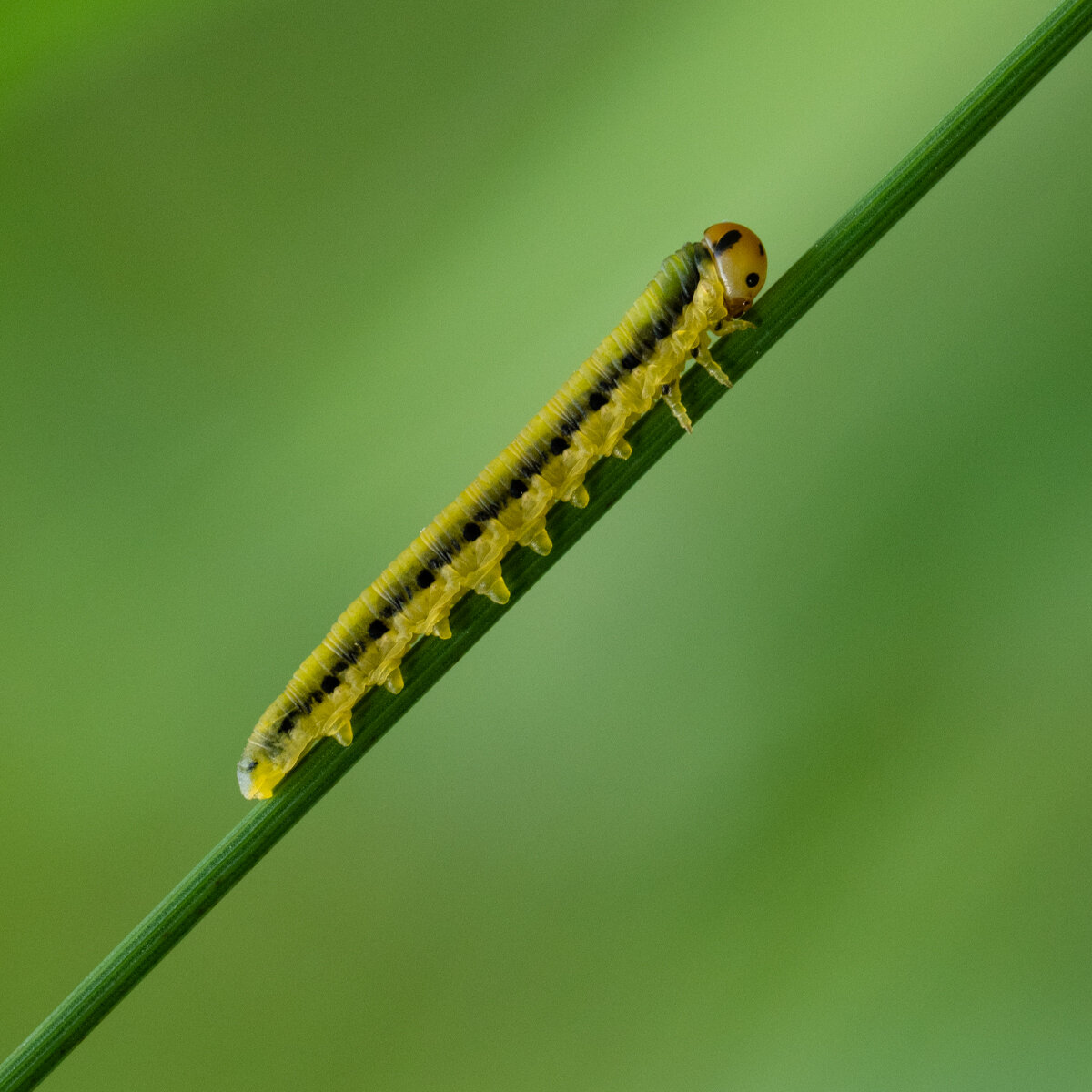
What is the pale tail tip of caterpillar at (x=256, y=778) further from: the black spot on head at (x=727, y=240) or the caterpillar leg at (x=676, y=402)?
the black spot on head at (x=727, y=240)

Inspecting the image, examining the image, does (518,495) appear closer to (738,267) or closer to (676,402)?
(676,402)

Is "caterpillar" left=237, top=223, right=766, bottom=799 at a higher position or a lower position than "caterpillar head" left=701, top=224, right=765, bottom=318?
lower

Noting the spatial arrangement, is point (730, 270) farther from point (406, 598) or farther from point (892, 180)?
point (406, 598)

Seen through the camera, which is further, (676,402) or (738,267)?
(738,267)

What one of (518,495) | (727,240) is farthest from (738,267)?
(518,495)

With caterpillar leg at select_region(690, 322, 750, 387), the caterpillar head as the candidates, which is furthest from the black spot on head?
caterpillar leg at select_region(690, 322, 750, 387)

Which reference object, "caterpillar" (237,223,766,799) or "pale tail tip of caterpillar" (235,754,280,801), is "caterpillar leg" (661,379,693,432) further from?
"pale tail tip of caterpillar" (235,754,280,801)

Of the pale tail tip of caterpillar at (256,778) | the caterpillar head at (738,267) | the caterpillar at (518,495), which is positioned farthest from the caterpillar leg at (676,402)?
the pale tail tip of caterpillar at (256,778)
